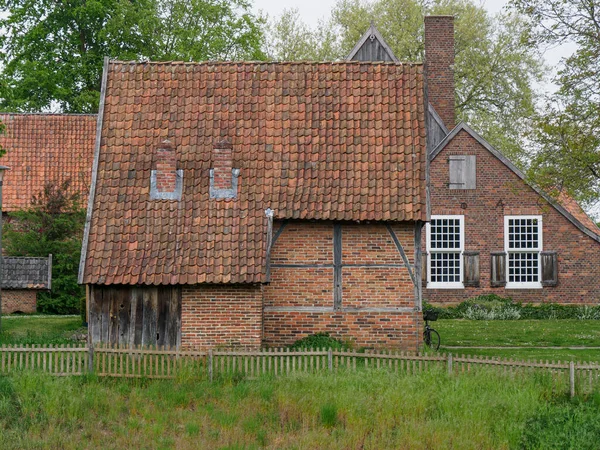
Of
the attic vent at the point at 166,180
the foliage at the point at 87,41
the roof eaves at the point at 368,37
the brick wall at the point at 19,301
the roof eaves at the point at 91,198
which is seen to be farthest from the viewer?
the foliage at the point at 87,41

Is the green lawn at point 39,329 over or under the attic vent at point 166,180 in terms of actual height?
under

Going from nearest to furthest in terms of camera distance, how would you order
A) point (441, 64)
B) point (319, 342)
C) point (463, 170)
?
point (319, 342)
point (463, 170)
point (441, 64)

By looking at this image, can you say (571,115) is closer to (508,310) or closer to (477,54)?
(508,310)

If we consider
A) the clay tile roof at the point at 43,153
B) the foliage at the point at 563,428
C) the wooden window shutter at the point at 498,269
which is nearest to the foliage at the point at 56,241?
the clay tile roof at the point at 43,153

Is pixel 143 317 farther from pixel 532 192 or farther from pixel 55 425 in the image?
pixel 532 192

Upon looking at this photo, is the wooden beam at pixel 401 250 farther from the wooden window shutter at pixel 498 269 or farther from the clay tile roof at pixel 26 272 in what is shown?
the clay tile roof at pixel 26 272

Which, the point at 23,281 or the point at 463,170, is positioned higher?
the point at 463,170

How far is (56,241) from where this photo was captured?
91.4ft

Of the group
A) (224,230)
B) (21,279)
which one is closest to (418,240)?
(224,230)

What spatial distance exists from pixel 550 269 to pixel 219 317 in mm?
15292

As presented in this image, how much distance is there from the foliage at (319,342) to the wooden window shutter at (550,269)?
43.3ft

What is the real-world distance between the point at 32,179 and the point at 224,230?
1613 centimetres

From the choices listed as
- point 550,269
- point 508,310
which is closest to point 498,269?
point 508,310

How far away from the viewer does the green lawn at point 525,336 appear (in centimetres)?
1892
